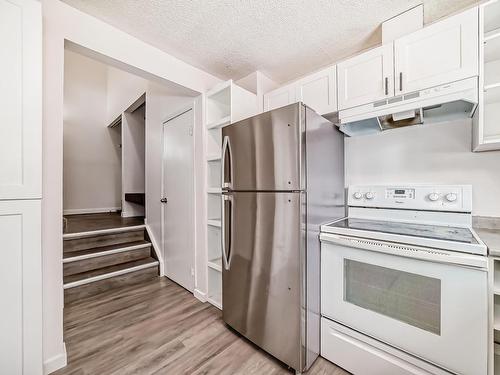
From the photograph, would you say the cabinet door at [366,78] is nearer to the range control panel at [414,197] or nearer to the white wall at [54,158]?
the range control panel at [414,197]

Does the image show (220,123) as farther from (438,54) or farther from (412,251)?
(412,251)

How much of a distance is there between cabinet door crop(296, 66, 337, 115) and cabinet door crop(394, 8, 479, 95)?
0.45 meters

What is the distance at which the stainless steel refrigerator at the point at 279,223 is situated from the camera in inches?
54.2

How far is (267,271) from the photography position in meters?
1.53

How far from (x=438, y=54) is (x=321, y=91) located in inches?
30.2

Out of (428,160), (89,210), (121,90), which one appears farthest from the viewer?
(89,210)

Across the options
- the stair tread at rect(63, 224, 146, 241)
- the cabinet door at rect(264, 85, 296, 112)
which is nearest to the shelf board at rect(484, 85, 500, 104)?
the cabinet door at rect(264, 85, 296, 112)

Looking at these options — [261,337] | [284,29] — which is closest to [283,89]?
[284,29]

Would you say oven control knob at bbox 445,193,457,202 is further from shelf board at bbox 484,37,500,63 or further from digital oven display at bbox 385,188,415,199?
shelf board at bbox 484,37,500,63

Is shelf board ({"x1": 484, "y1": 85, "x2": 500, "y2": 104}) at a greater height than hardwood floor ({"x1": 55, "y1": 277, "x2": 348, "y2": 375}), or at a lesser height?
greater

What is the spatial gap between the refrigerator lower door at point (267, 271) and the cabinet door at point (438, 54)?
110 cm

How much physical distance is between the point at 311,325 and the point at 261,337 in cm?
39

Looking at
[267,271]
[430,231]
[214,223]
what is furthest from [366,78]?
[214,223]

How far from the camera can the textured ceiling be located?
1.53 meters
